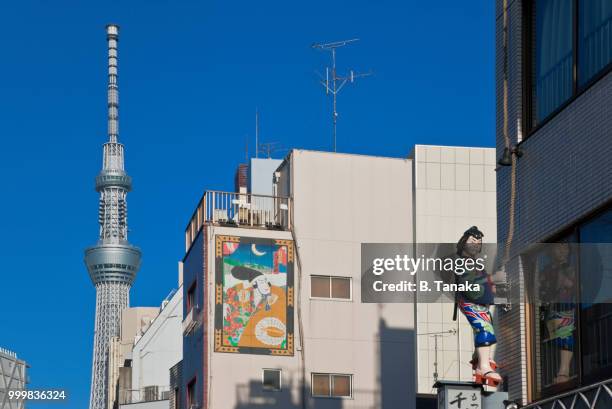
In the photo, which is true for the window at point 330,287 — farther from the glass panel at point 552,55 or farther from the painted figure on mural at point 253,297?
the glass panel at point 552,55

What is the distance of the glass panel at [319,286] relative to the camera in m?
48.4

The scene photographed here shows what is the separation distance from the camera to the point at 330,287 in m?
48.6

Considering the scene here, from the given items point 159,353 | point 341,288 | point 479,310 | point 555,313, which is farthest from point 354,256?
point 159,353

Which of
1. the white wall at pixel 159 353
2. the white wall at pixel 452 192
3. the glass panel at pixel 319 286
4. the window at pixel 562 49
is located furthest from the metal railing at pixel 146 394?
the window at pixel 562 49

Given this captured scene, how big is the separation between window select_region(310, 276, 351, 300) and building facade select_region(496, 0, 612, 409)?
2505 centimetres

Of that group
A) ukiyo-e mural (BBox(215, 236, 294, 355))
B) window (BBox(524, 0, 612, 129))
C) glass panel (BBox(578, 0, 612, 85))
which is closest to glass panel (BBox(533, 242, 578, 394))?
window (BBox(524, 0, 612, 129))

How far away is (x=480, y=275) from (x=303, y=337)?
26.6 m

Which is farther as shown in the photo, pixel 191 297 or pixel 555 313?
pixel 191 297

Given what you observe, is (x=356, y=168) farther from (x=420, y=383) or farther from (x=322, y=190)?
(x=420, y=383)

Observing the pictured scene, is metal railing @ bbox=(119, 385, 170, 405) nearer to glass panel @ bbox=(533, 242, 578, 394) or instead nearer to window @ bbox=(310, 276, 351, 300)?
window @ bbox=(310, 276, 351, 300)

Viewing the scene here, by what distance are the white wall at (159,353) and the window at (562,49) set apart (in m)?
57.8

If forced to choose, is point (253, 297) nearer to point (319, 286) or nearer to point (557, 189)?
point (319, 286)

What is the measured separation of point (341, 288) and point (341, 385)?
339 centimetres

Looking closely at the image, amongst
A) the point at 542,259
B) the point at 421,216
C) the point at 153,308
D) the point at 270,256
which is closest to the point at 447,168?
the point at 421,216
